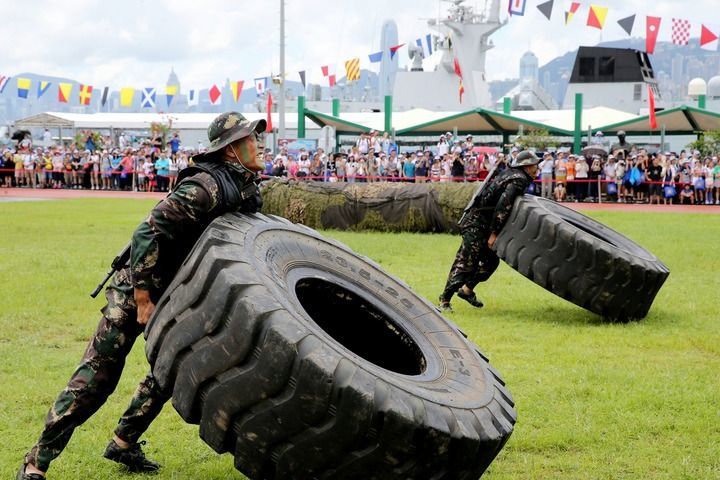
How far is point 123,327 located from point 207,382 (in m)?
1.04

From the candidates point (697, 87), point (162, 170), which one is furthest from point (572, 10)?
point (697, 87)

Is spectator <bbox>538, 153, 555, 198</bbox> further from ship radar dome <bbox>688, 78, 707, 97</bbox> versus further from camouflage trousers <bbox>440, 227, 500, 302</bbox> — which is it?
ship radar dome <bbox>688, 78, 707, 97</bbox>

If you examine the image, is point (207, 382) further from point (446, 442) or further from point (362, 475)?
point (446, 442)

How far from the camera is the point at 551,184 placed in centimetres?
2788

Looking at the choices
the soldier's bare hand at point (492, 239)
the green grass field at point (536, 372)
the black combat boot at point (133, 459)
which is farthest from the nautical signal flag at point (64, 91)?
the black combat boot at point (133, 459)

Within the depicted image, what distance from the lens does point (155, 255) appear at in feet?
14.5

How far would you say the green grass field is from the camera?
520cm

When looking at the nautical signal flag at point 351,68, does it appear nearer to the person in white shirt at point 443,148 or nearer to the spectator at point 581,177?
the person in white shirt at point 443,148

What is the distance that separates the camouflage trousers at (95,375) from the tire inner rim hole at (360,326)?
0.89m

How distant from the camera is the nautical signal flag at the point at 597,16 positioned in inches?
1249

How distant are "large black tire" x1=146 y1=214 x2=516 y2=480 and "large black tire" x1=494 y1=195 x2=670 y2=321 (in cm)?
486

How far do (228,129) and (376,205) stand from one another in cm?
1311

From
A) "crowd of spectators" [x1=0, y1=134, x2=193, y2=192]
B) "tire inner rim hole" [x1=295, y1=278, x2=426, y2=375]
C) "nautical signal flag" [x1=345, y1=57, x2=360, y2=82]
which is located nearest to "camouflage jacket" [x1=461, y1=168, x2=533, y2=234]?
"tire inner rim hole" [x1=295, y1=278, x2=426, y2=375]

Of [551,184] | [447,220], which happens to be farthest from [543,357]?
[551,184]
